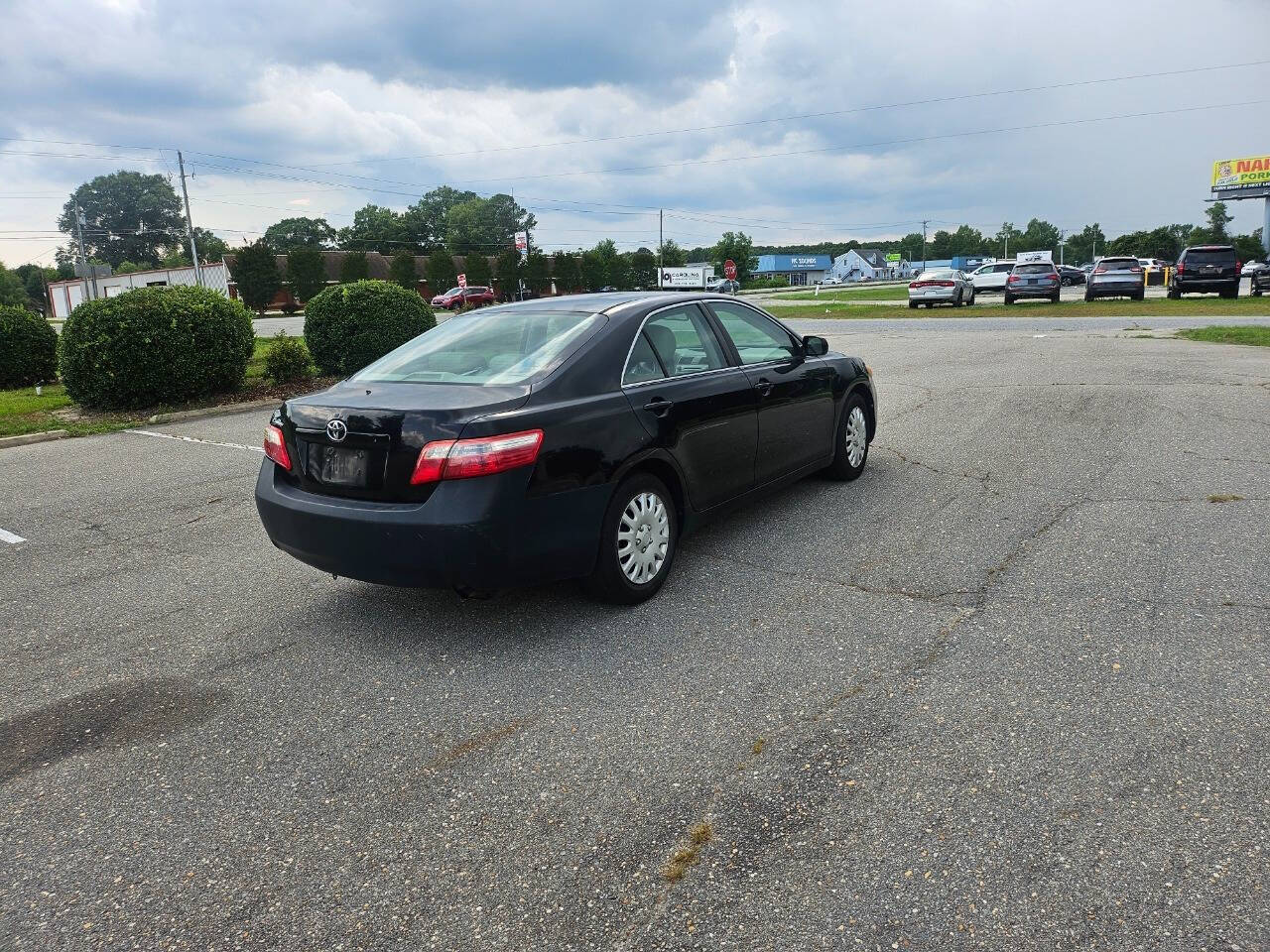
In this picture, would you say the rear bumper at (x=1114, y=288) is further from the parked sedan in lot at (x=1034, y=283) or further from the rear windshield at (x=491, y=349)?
the rear windshield at (x=491, y=349)

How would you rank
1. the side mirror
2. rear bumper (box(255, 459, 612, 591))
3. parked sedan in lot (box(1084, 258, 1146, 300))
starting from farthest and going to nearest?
parked sedan in lot (box(1084, 258, 1146, 300)) < the side mirror < rear bumper (box(255, 459, 612, 591))

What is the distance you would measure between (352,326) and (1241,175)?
88.6 m

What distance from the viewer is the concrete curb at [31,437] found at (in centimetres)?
1012

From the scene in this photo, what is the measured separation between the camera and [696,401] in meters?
4.80

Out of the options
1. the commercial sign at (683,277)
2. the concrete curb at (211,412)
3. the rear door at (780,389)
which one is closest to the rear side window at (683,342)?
the rear door at (780,389)

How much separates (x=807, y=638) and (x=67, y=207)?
566 feet

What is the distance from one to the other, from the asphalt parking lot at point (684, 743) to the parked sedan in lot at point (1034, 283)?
27.4 meters

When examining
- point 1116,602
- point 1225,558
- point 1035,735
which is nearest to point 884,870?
point 1035,735

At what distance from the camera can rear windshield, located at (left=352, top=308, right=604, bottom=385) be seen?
435 cm

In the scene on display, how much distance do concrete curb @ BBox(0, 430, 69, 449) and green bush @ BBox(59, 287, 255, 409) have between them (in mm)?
1263

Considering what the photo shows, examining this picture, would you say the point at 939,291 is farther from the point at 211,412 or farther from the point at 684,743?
the point at 684,743

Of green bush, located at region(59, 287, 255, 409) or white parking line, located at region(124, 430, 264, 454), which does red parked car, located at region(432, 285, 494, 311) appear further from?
white parking line, located at region(124, 430, 264, 454)

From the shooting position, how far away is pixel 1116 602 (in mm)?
4312

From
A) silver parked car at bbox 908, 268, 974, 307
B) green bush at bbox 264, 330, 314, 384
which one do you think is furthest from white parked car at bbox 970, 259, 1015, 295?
green bush at bbox 264, 330, 314, 384
